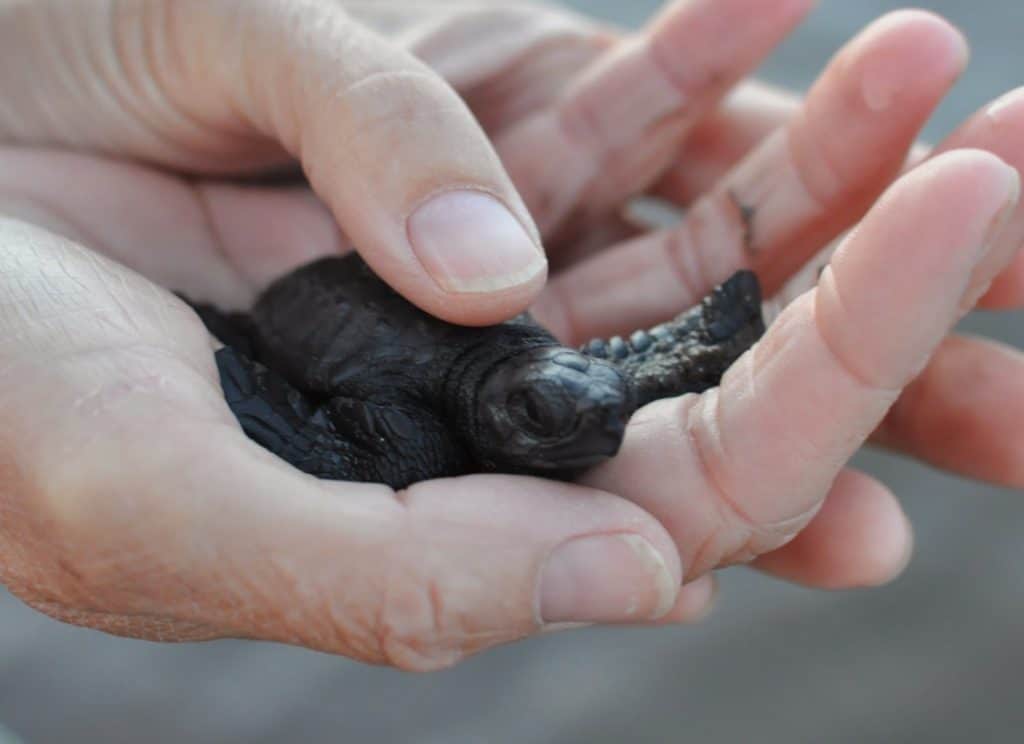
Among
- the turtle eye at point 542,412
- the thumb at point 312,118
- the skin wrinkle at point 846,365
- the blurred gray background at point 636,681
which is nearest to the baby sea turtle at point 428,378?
the turtle eye at point 542,412

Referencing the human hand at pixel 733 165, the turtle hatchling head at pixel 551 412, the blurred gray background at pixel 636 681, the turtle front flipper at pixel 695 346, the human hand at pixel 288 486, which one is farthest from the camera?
the blurred gray background at pixel 636 681

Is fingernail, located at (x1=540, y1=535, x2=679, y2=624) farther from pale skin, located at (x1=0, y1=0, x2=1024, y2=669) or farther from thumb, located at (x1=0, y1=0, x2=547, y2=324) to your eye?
thumb, located at (x1=0, y1=0, x2=547, y2=324)

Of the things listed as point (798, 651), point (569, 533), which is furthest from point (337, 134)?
point (798, 651)

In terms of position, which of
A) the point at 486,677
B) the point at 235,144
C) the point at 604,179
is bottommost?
the point at 486,677

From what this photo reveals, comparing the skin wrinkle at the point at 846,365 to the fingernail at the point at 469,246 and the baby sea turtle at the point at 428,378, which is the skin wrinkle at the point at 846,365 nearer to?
the baby sea turtle at the point at 428,378

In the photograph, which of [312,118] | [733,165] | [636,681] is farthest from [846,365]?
[733,165]

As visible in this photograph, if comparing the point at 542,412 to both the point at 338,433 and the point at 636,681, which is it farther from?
the point at 636,681

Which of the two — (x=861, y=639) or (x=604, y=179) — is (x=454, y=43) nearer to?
(x=604, y=179)
